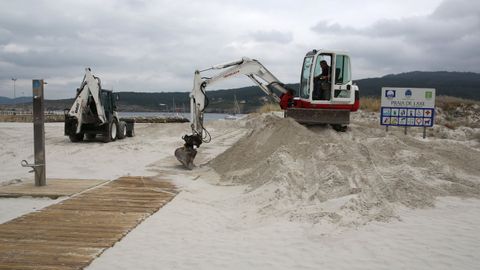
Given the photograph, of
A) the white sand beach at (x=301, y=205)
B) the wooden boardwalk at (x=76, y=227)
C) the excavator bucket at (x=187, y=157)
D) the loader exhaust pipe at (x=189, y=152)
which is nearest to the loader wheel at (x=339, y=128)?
the white sand beach at (x=301, y=205)

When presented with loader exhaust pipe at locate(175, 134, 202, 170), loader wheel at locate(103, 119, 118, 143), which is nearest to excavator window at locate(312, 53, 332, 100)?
loader exhaust pipe at locate(175, 134, 202, 170)

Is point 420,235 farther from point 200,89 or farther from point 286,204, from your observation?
point 200,89

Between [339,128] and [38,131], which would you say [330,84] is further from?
[38,131]

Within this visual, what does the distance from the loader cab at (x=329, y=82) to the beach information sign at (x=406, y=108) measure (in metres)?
3.53

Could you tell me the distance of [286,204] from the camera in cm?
760

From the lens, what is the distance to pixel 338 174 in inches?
331

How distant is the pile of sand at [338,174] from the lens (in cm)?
725

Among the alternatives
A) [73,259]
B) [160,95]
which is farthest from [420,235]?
[160,95]

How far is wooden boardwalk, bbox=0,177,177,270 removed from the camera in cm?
505

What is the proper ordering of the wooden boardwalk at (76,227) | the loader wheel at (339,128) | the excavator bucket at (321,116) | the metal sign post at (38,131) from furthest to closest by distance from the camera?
the loader wheel at (339,128), the excavator bucket at (321,116), the metal sign post at (38,131), the wooden boardwalk at (76,227)

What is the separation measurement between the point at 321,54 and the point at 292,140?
3.98m

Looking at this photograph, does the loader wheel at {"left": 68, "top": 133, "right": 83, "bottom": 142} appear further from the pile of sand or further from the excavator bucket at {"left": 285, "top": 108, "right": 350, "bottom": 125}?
the excavator bucket at {"left": 285, "top": 108, "right": 350, "bottom": 125}

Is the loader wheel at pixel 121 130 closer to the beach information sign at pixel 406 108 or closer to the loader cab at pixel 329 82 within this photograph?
the loader cab at pixel 329 82

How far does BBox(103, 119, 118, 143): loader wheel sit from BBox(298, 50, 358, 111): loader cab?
955cm
